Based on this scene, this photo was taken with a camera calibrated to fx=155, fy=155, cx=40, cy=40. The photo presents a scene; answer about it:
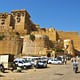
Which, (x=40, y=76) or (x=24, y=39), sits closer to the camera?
(x=40, y=76)

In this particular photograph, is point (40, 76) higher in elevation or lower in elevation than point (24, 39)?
lower

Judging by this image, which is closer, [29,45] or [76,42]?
[29,45]

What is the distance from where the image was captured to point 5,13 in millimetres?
56281

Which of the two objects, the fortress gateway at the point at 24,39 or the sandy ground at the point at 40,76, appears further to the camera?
the fortress gateway at the point at 24,39

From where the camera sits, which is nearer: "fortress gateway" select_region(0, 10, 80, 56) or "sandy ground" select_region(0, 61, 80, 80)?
"sandy ground" select_region(0, 61, 80, 80)

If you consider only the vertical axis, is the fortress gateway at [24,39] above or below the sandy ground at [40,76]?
above

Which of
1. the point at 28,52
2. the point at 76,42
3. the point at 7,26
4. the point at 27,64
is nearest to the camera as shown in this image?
the point at 27,64

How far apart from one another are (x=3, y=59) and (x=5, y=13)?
43.4m

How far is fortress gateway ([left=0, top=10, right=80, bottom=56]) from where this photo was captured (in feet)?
130

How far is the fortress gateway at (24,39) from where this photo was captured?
39.6 metres

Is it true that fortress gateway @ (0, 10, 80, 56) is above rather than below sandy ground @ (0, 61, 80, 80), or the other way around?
above

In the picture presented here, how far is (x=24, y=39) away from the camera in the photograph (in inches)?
1613

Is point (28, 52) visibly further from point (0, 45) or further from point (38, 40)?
point (0, 45)

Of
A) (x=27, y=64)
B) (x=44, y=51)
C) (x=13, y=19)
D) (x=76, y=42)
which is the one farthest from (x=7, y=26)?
(x=27, y=64)
